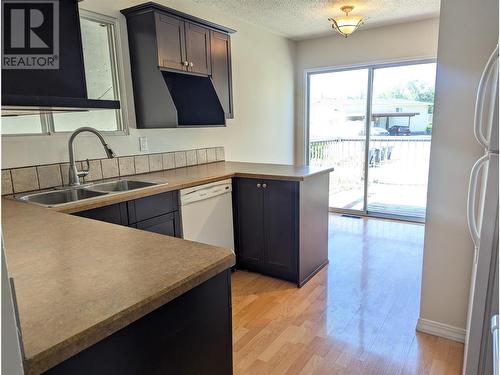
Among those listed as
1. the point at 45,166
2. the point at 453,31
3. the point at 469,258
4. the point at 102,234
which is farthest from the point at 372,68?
the point at 102,234

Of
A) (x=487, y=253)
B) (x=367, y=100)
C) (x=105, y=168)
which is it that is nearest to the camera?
(x=487, y=253)

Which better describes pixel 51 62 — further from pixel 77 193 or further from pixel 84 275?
pixel 77 193

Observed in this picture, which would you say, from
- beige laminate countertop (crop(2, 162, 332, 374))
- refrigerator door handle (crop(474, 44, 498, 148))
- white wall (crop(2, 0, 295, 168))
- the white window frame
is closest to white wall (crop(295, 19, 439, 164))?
white wall (crop(2, 0, 295, 168))

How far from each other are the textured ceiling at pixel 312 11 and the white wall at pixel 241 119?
18 cm

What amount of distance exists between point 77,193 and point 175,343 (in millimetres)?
1750

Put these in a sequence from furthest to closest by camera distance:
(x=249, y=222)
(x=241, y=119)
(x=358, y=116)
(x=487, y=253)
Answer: (x=358, y=116), (x=241, y=119), (x=249, y=222), (x=487, y=253)

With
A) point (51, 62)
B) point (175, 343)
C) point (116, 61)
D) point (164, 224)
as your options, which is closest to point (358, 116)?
point (116, 61)

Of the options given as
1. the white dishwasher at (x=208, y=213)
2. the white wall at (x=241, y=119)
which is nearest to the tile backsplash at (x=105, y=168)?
the white wall at (x=241, y=119)

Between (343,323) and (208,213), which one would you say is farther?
(208,213)

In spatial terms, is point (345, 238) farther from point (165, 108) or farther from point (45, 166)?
point (45, 166)

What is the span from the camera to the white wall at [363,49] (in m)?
4.09

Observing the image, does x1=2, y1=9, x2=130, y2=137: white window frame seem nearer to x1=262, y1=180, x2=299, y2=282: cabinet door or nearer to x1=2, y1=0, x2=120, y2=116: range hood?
x1=2, y1=0, x2=120, y2=116: range hood

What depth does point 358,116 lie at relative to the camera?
4.79m

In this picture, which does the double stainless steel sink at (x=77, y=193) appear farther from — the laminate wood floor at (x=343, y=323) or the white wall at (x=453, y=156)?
the white wall at (x=453, y=156)
